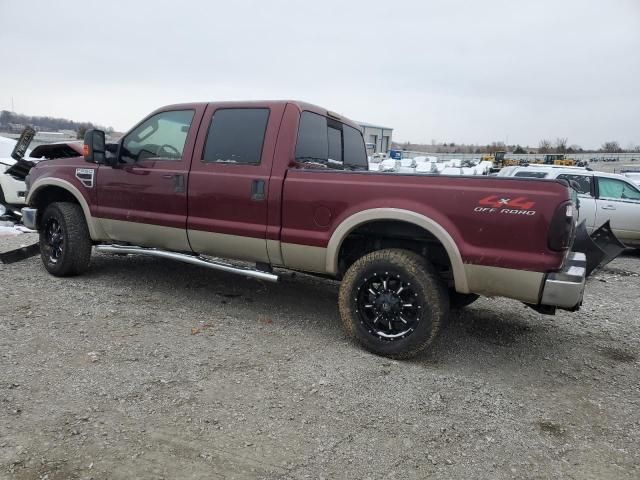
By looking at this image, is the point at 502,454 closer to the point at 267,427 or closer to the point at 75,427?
the point at 267,427

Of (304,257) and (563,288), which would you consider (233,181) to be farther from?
(563,288)

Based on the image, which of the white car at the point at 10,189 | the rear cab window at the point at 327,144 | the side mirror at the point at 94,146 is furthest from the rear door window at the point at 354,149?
the white car at the point at 10,189

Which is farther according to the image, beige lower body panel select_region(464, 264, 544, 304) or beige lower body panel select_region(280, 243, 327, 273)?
beige lower body panel select_region(280, 243, 327, 273)

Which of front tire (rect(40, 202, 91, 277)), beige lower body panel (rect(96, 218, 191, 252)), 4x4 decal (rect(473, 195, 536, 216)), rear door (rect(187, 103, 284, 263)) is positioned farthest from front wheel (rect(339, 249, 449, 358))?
front tire (rect(40, 202, 91, 277))

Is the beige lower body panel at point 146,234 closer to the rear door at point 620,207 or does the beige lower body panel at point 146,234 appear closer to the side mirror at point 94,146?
the side mirror at point 94,146

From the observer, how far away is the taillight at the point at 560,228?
3039mm

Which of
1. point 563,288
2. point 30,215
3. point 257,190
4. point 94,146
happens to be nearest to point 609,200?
point 563,288

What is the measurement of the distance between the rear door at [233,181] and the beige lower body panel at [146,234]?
157 mm

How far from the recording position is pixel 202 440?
8.41 ft

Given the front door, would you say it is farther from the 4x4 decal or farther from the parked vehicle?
the 4x4 decal

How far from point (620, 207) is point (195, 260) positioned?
8.62 m

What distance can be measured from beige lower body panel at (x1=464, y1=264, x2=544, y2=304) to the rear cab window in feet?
5.83

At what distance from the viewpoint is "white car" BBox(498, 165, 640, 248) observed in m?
9.23

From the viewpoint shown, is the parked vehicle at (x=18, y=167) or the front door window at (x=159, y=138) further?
the parked vehicle at (x=18, y=167)
